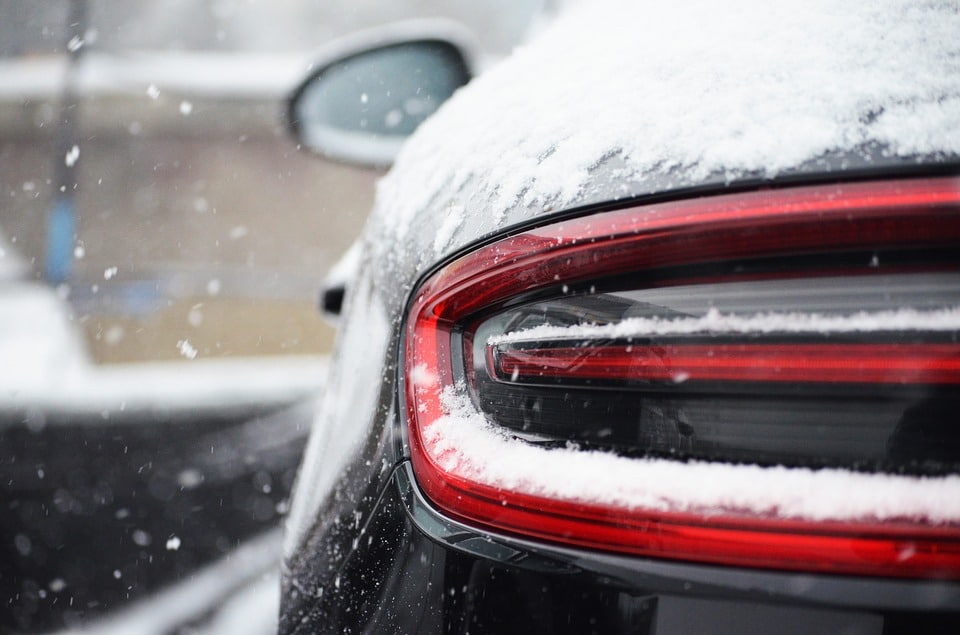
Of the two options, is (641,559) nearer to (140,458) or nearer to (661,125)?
(661,125)

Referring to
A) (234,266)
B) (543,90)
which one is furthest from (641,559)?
(234,266)

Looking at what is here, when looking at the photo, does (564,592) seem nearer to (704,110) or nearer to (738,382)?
(738,382)

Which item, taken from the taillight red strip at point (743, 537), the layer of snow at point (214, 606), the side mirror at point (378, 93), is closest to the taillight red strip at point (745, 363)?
the taillight red strip at point (743, 537)

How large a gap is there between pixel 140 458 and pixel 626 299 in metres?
4.41

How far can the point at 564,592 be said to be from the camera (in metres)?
0.72

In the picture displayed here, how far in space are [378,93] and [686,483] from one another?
176cm

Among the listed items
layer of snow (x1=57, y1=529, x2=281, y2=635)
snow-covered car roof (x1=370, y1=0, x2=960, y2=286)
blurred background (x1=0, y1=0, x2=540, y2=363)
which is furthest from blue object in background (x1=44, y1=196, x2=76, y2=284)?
snow-covered car roof (x1=370, y1=0, x2=960, y2=286)

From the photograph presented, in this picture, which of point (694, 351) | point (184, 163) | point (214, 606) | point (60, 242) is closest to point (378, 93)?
point (694, 351)

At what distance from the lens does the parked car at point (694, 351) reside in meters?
0.61

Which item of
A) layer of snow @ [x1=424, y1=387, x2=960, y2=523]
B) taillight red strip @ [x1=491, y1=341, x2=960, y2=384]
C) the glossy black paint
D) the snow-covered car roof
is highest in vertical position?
the snow-covered car roof

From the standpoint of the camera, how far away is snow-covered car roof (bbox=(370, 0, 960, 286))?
67 cm

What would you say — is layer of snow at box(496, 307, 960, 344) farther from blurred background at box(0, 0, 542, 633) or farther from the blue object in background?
the blue object in background

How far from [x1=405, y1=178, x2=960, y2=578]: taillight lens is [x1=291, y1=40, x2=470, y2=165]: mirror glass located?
55.8 inches

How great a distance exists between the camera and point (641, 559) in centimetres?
69
